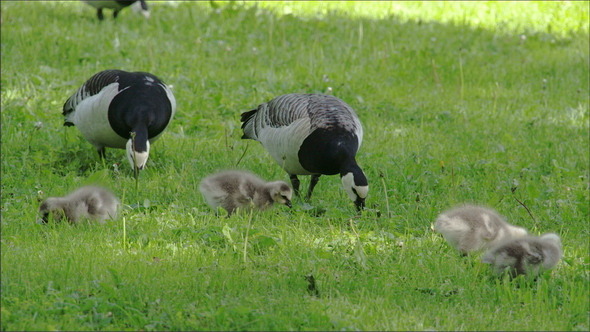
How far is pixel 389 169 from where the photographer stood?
8922mm

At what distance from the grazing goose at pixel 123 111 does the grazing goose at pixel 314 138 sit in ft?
3.46

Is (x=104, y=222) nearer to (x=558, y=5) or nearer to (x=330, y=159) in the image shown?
(x=330, y=159)

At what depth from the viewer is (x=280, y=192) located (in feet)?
23.5

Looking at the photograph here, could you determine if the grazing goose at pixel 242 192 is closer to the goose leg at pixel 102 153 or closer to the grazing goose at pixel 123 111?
the grazing goose at pixel 123 111

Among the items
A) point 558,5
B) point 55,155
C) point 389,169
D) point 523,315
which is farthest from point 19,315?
point 558,5

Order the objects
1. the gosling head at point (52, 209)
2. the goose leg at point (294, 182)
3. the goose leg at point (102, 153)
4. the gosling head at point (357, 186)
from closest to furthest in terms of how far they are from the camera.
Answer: the gosling head at point (52, 209), the gosling head at point (357, 186), the goose leg at point (294, 182), the goose leg at point (102, 153)

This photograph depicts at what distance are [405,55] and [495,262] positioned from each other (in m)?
7.69

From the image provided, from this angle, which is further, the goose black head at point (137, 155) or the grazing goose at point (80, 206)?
the goose black head at point (137, 155)

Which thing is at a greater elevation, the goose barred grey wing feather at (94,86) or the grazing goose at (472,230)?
the goose barred grey wing feather at (94,86)

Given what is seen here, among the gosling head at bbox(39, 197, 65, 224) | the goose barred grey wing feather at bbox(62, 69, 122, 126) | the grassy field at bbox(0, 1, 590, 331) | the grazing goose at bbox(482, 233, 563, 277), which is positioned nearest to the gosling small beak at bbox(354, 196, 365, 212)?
the grassy field at bbox(0, 1, 590, 331)

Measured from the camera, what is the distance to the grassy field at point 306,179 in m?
5.39

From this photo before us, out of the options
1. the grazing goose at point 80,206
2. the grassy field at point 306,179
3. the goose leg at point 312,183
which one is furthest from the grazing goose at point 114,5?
the grazing goose at point 80,206

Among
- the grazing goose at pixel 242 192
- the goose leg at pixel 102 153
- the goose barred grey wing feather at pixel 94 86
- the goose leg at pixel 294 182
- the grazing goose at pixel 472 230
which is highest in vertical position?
the goose barred grey wing feather at pixel 94 86

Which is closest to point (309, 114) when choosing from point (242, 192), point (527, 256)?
point (242, 192)
